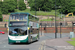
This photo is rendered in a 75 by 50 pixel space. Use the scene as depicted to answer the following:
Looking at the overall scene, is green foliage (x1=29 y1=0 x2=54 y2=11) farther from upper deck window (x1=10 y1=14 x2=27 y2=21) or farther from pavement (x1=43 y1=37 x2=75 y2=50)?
upper deck window (x1=10 y1=14 x2=27 y2=21)

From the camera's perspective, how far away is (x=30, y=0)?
138 meters

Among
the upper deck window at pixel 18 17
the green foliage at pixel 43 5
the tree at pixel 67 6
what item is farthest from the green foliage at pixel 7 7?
the upper deck window at pixel 18 17

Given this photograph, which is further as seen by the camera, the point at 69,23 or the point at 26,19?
the point at 69,23

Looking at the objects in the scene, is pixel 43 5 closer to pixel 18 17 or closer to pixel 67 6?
pixel 67 6

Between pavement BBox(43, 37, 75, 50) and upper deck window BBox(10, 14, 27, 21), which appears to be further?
upper deck window BBox(10, 14, 27, 21)

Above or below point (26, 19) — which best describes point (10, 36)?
below

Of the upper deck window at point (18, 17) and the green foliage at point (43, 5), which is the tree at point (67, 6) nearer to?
the green foliage at point (43, 5)

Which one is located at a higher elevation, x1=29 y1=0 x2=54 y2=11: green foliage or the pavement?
x1=29 y1=0 x2=54 y2=11: green foliage

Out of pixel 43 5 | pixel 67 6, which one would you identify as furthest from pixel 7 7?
pixel 67 6

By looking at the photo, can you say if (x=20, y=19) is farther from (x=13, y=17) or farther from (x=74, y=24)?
(x=74, y=24)

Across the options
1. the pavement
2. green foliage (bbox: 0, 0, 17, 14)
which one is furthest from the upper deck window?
green foliage (bbox: 0, 0, 17, 14)

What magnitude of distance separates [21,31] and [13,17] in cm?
206

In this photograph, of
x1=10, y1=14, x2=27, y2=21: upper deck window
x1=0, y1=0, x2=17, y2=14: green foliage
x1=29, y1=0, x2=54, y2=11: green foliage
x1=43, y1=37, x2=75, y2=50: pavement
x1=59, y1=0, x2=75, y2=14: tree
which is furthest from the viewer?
x1=29, y1=0, x2=54, y2=11: green foliage

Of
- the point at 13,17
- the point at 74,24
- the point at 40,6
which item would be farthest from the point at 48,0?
the point at 13,17
